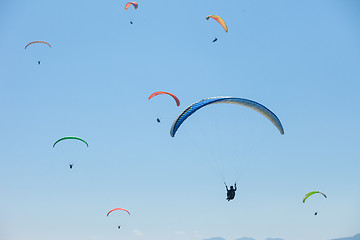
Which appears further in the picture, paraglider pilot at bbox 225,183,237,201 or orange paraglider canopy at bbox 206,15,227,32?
orange paraglider canopy at bbox 206,15,227,32

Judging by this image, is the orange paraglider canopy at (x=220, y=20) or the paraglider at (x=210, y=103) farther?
the orange paraglider canopy at (x=220, y=20)

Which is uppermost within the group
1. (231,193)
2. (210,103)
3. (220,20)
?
(220,20)

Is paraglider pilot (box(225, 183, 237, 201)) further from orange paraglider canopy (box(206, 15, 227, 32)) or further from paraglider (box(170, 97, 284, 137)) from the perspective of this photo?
orange paraglider canopy (box(206, 15, 227, 32))

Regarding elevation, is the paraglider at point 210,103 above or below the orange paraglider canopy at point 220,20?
below

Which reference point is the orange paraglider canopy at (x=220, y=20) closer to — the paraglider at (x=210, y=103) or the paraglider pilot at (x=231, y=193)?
the paraglider at (x=210, y=103)

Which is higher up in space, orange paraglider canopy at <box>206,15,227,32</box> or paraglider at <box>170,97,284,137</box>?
orange paraglider canopy at <box>206,15,227,32</box>

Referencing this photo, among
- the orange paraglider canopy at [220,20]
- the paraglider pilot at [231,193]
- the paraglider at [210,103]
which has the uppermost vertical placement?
the orange paraglider canopy at [220,20]

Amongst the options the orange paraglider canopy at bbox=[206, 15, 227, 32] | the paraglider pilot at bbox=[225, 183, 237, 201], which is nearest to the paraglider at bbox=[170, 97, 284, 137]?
the paraglider pilot at bbox=[225, 183, 237, 201]

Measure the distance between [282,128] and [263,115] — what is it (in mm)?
Result: 2304

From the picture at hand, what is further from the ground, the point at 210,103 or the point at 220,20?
the point at 220,20

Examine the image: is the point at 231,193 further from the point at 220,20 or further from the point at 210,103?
the point at 220,20

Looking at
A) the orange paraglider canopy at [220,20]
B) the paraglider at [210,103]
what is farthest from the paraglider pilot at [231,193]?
→ the orange paraglider canopy at [220,20]

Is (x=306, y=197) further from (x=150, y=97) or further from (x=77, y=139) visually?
(x=77, y=139)

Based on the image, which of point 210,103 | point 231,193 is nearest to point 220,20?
point 210,103
